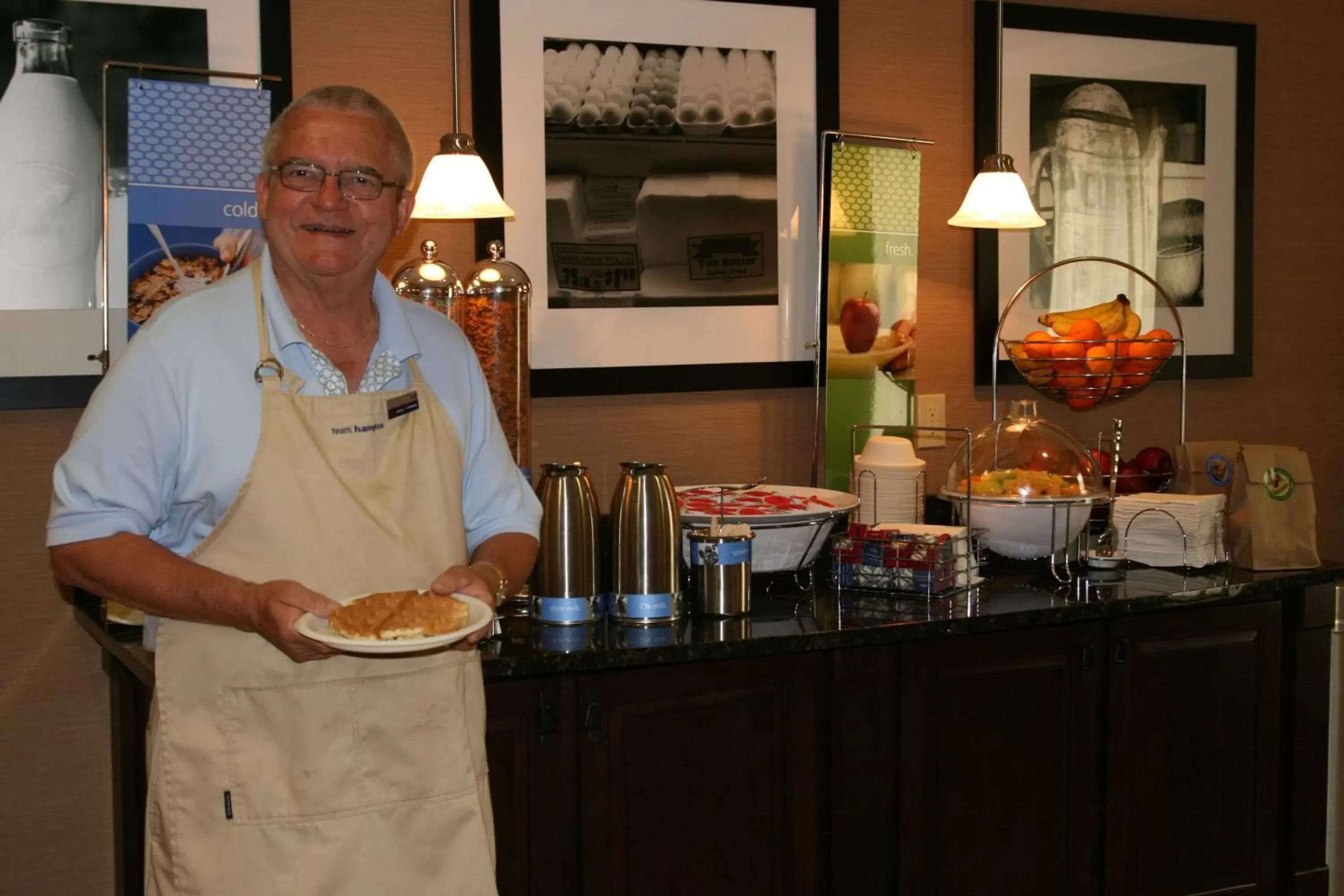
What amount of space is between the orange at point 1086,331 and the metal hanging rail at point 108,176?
1.74 m

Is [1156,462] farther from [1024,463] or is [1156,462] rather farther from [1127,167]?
[1127,167]

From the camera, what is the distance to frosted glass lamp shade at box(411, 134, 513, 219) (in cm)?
260

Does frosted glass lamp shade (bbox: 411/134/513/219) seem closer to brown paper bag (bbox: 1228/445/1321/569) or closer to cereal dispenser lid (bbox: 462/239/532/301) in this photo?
cereal dispenser lid (bbox: 462/239/532/301)

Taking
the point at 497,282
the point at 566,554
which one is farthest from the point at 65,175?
the point at 566,554

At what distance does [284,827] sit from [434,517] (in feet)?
1.41

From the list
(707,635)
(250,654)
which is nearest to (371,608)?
(250,654)

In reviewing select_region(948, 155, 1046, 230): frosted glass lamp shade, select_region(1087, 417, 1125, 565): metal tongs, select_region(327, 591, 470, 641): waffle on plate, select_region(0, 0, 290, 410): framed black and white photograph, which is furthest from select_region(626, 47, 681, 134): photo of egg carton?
select_region(327, 591, 470, 641): waffle on plate

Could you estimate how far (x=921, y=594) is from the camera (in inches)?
108

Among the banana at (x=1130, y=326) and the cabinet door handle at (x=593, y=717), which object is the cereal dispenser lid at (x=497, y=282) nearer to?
the cabinet door handle at (x=593, y=717)

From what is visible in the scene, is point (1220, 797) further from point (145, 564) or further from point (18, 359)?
point (18, 359)

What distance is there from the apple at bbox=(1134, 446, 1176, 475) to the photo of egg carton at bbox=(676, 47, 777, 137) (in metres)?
1.11

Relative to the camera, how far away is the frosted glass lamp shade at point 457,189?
2598 mm

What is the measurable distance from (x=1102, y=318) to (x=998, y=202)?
1.21ft

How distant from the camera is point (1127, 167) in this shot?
361cm
